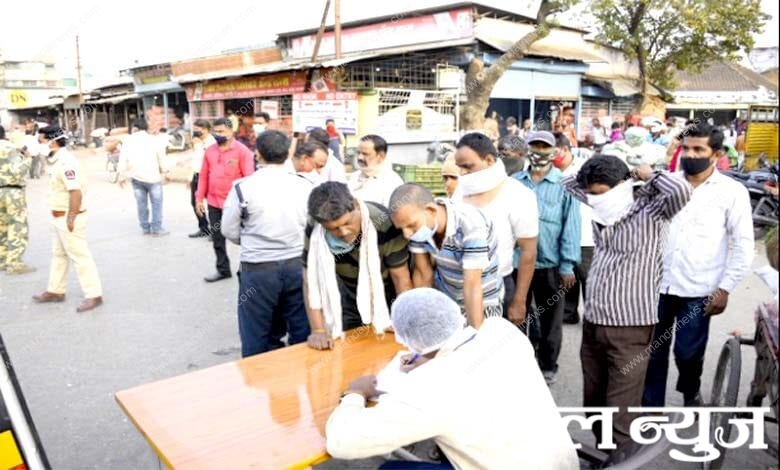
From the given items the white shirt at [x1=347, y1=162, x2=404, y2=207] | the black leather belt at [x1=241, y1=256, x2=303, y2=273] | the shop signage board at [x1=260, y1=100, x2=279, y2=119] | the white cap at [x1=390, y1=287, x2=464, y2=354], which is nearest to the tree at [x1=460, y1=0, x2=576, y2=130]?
the shop signage board at [x1=260, y1=100, x2=279, y2=119]

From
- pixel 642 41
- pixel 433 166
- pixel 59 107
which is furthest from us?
pixel 59 107

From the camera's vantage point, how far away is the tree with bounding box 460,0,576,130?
11.7 metres

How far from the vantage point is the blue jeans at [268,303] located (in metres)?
3.31

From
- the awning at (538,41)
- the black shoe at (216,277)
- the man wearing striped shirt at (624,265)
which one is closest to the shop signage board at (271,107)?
the awning at (538,41)

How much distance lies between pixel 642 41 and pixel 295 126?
30.3 feet

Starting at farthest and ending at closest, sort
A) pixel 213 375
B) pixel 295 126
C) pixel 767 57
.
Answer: pixel 295 126 → pixel 213 375 → pixel 767 57

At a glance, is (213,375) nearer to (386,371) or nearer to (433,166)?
(386,371)

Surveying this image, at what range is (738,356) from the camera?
2664 millimetres

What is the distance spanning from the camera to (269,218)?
339cm

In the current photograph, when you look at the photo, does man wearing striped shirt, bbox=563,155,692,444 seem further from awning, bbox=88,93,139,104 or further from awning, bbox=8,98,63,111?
awning, bbox=8,98,63,111

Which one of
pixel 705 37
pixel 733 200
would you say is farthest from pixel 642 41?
pixel 733 200

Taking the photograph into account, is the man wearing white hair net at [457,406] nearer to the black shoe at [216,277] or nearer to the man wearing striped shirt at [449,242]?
the man wearing striped shirt at [449,242]

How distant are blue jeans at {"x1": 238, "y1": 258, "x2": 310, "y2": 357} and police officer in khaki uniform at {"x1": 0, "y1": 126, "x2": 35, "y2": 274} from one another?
13.9 feet

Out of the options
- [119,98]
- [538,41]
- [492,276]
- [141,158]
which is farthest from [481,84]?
[119,98]
